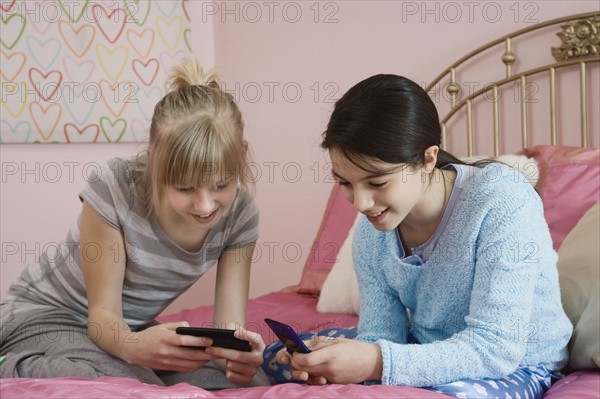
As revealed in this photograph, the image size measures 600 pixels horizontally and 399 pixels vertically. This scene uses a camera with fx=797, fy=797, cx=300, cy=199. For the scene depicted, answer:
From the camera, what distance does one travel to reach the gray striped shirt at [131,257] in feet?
5.27

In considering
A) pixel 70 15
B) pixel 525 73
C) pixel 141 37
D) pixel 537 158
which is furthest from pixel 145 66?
pixel 537 158

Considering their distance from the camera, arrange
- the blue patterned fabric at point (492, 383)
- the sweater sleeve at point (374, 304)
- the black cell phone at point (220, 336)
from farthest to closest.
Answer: the sweater sleeve at point (374, 304), the black cell phone at point (220, 336), the blue patterned fabric at point (492, 383)

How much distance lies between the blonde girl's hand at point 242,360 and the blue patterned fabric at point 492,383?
0.22 feet

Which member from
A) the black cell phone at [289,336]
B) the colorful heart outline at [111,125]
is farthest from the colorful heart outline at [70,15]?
the black cell phone at [289,336]

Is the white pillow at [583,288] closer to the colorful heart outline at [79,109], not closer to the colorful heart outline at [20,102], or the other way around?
the colorful heart outline at [79,109]

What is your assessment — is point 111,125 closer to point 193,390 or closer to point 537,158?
point 537,158

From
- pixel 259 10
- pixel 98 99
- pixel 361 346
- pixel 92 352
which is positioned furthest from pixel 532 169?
pixel 98 99

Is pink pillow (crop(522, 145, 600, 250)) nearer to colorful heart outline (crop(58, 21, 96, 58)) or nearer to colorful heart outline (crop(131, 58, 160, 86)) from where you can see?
colorful heart outline (crop(131, 58, 160, 86))

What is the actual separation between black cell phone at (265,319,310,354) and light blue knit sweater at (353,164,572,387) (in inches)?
5.1

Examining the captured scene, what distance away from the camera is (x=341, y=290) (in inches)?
84.1

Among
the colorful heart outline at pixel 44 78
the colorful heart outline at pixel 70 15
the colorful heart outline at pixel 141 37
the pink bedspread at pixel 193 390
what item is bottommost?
the pink bedspread at pixel 193 390

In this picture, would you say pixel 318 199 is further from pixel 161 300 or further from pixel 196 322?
pixel 161 300

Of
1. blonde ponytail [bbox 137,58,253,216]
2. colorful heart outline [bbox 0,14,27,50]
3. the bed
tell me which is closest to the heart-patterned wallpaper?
colorful heart outline [bbox 0,14,27,50]

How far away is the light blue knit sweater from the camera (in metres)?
1.30
